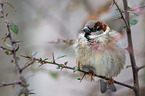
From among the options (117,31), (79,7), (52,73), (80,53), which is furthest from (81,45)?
(79,7)

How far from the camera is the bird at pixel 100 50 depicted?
4.79 feet

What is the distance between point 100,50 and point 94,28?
219 mm

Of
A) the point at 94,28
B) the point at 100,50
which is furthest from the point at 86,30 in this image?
the point at 100,50

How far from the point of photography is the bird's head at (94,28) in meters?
1.53

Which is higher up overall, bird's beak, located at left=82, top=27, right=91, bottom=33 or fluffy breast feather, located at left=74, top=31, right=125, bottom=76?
bird's beak, located at left=82, top=27, right=91, bottom=33

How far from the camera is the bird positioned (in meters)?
1.46

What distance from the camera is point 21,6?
401cm

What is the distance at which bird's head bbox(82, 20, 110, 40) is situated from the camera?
1533mm

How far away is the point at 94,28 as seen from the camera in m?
1.57

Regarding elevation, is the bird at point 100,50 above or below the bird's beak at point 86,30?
below

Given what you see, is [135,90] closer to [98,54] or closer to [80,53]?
[98,54]

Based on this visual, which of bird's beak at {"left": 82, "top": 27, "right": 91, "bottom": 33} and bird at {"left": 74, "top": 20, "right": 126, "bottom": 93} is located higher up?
bird's beak at {"left": 82, "top": 27, "right": 91, "bottom": 33}

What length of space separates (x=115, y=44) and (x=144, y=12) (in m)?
0.47

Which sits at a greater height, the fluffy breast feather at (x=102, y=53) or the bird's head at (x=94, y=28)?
the bird's head at (x=94, y=28)
